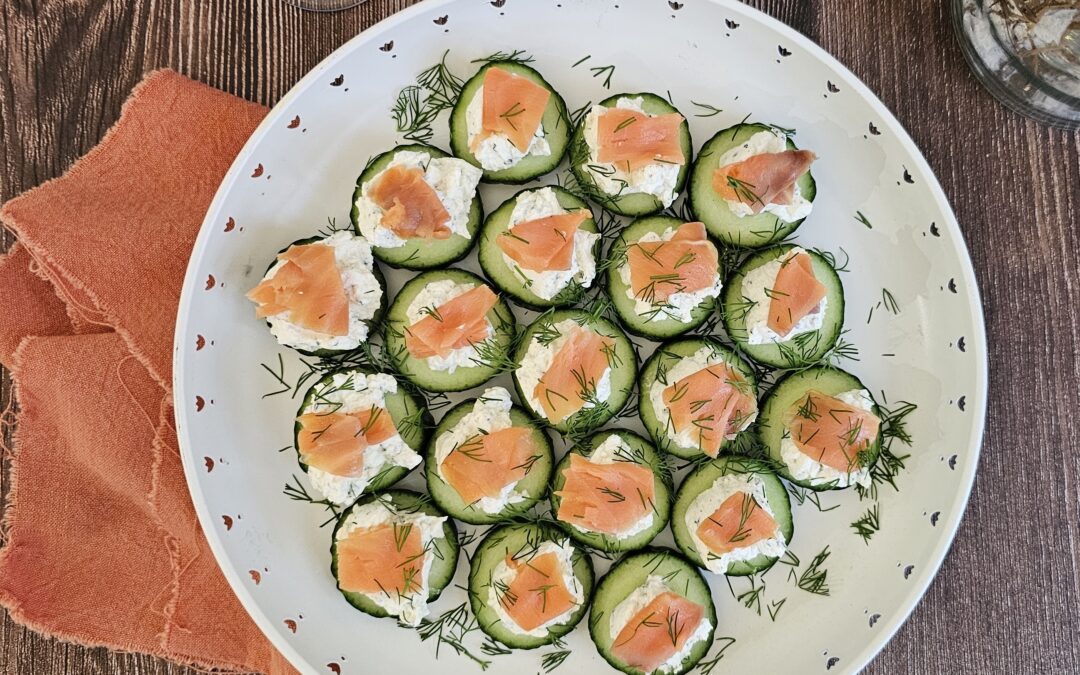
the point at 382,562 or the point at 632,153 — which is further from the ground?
the point at 632,153

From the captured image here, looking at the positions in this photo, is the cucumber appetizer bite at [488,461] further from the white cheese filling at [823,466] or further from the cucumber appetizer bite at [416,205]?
the white cheese filling at [823,466]

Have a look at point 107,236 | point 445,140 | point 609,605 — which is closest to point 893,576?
point 609,605

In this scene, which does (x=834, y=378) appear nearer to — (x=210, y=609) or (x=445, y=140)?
(x=445, y=140)

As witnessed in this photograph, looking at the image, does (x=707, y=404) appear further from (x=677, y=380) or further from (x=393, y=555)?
(x=393, y=555)

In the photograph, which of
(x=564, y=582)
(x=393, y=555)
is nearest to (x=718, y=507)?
(x=564, y=582)

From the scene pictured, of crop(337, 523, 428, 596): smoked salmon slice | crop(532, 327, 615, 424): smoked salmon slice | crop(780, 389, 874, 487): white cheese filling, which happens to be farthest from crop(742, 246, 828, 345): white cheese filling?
crop(337, 523, 428, 596): smoked salmon slice

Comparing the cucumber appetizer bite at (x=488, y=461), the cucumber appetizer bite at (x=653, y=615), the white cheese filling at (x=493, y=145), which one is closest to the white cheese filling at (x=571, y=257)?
the white cheese filling at (x=493, y=145)
